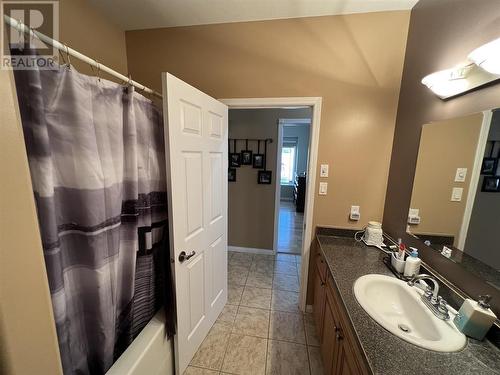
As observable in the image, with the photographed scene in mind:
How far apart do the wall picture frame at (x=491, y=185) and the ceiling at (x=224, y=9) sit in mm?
1430

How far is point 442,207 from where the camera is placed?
4.04 ft

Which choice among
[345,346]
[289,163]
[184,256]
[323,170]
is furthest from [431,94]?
[289,163]

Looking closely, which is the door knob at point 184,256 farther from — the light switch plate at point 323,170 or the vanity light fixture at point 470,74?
the vanity light fixture at point 470,74

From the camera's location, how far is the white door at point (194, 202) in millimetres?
1223

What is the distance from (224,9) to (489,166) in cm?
198

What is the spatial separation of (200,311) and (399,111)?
7.55 ft

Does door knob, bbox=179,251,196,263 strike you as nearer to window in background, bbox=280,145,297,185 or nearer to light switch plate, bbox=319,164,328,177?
light switch plate, bbox=319,164,328,177

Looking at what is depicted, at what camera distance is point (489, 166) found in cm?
94

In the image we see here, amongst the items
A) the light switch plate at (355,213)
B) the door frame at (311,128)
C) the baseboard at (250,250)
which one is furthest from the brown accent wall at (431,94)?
the baseboard at (250,250)

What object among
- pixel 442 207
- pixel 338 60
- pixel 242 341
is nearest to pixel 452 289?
pixel 442 207

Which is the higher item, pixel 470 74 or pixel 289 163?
pixel 470 74

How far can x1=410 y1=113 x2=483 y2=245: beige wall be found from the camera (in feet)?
3.53

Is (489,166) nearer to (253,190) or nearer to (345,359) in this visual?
(345,359)

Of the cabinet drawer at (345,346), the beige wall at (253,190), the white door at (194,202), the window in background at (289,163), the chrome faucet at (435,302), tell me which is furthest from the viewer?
the window in background at (289,163)
